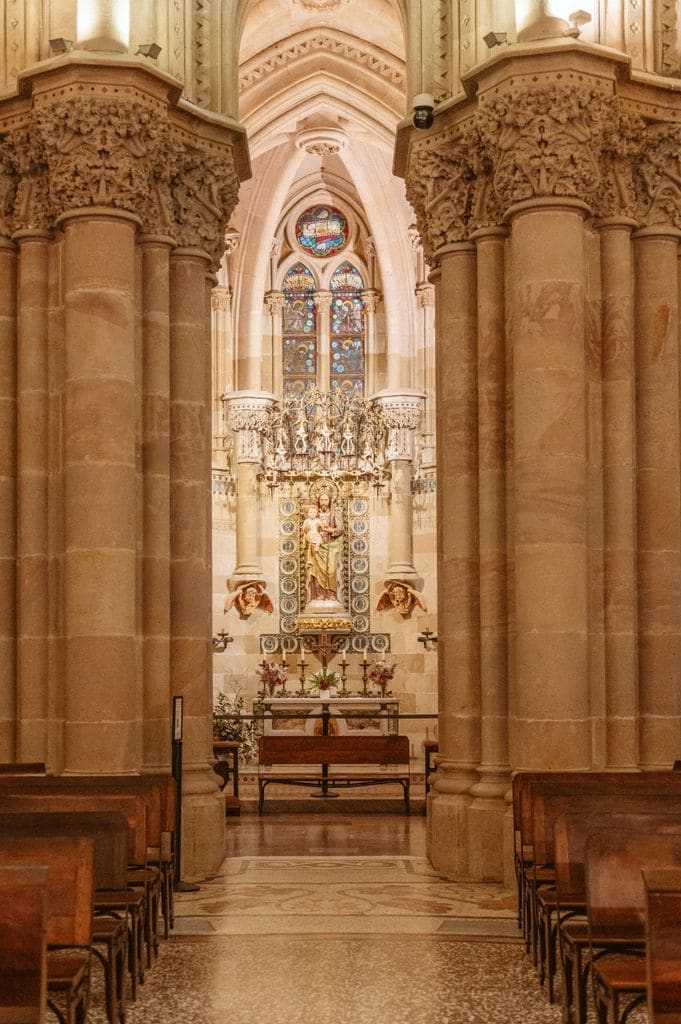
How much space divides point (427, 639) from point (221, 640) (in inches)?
151

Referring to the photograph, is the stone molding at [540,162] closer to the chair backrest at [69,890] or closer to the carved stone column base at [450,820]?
the carved stone column base at [450,820]

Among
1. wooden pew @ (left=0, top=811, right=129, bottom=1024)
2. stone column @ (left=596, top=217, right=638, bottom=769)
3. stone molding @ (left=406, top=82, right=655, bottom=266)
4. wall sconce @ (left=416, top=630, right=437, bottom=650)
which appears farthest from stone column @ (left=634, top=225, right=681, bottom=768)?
wall sconce @ (left=416, top=630, right=437, bottom=650)


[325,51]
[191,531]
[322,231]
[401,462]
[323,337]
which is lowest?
[191,531]

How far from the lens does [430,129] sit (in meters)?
12.9

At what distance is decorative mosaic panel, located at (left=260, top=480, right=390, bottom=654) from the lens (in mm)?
26594

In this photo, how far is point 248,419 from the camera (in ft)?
87.1

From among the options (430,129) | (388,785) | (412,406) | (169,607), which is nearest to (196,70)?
(430,129)

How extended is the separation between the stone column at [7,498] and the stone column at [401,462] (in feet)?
46.4

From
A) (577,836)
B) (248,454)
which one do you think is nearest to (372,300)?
(248,454)

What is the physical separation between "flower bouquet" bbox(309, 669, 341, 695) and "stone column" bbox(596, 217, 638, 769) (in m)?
11.2

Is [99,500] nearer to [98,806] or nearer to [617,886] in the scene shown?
[98,806]

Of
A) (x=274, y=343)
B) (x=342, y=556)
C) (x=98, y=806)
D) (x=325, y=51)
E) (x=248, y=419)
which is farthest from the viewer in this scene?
(x=274, y=343)

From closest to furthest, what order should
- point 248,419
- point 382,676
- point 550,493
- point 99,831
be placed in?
point 99,831 < point 550,493 < point 382,676 < point 248,419

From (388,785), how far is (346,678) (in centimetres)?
570
